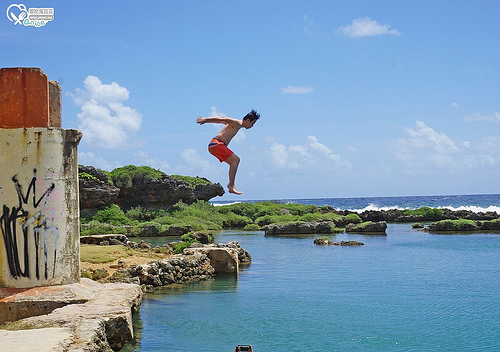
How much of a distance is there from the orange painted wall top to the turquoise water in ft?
16.9

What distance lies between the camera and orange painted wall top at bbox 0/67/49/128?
12.4m

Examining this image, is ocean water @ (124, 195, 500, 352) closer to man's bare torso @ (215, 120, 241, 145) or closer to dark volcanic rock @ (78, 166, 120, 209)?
man's bare torso @ (215, 120, 241, 145)

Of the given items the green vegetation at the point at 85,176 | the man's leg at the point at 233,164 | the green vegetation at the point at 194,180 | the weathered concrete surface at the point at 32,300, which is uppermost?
the green vegetation at the point at 194,180

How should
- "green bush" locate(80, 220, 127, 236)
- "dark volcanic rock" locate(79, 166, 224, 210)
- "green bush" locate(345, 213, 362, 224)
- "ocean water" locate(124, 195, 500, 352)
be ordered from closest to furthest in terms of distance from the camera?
"ocean water" locate(124, 195, 500, 352) → "green bush" locate(80, 220, 127, 236) → "dark volcanic rock" locate(79, 166, 224, 210) → "green bush" locate(345, 213, 362, 224)

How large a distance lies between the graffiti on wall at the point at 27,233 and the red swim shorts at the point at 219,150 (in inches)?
239

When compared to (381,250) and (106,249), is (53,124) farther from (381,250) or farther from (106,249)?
(381,250)

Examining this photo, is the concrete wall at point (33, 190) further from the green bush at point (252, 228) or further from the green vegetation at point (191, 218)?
the green bush at point (252, 228)

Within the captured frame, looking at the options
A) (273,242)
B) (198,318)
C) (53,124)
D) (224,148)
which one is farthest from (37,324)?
(273,242)

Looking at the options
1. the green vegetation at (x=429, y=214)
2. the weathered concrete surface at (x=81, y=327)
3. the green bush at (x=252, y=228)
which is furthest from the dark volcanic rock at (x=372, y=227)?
the weathered concrete surface at (x=81, y=327)

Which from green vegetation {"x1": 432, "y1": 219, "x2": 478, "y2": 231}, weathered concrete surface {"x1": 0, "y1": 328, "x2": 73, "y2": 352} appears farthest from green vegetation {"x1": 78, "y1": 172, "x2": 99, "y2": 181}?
weathered concrete surface {"x1": 0, "y1": 328, "x2": 73, "y2": 352}

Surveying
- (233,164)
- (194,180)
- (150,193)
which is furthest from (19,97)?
(194,180)

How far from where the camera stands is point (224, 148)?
7.36 meters

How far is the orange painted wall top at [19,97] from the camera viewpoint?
1237cm

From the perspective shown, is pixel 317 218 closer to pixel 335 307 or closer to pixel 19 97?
pixel 335 307
